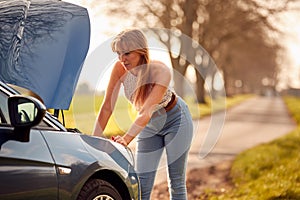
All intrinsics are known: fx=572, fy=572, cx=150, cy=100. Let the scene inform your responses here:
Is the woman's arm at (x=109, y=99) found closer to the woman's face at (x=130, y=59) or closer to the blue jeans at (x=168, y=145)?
the woman's face at (x=130, y=59)

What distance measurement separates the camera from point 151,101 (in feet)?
14.2

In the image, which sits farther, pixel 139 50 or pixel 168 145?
pixel 168 145

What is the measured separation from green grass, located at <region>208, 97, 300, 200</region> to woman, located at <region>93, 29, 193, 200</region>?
250cm

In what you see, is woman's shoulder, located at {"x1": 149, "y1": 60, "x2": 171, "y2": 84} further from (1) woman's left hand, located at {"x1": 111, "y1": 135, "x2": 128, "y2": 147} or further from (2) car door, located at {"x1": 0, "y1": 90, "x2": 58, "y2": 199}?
(2) car door, located at {"x1": 0, "y1": 90, "x2": 58, "y2": 199}

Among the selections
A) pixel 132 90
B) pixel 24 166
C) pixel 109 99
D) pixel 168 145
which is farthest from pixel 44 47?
pixel 24 166

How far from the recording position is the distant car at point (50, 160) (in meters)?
3.31

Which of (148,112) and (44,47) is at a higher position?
(44,47)

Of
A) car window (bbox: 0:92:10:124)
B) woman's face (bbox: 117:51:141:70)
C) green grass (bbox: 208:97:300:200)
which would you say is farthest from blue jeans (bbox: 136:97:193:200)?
green grass (bbox: 208:97:300:200)

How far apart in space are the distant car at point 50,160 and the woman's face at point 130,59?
60 cm

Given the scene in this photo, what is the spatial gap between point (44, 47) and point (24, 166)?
1.66 metres

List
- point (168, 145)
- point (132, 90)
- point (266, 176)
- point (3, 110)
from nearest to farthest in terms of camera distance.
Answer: point (3, 110) < point (132, 90) < point (168, 145) < point (266, 176)

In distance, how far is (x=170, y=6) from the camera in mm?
26719

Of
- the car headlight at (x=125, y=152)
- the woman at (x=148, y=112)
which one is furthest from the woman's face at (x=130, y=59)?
the car headlight at (x=125, y=152)

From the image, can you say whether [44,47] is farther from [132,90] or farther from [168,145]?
[168,145]
